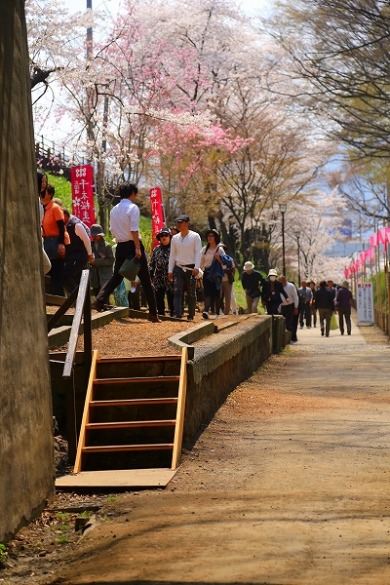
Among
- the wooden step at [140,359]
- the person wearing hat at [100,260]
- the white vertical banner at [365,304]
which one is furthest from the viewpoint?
the white vertical banner at [365,304]

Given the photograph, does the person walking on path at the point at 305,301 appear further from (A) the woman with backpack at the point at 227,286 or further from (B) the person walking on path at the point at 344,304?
(A) the woman with backpack at the point at 227,286

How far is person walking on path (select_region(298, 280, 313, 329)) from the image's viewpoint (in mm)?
40094

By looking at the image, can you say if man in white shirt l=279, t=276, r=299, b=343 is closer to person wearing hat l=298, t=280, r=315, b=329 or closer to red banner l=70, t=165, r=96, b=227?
red banner l=70, t=165, r=96, b=227

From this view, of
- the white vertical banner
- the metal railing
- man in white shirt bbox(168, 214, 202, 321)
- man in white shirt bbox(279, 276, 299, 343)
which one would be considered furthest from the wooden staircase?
the white vertical banner

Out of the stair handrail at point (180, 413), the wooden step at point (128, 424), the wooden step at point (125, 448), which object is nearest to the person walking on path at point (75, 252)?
the stair handrail at point (180, 413)

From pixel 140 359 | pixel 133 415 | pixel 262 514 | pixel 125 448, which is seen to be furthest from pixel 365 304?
pixel 262 514

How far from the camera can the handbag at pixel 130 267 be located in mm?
14228

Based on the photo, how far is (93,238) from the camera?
1761 centimetres

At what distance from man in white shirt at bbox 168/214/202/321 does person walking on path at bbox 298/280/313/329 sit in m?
23.8

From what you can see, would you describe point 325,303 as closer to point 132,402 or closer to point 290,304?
point 290,304

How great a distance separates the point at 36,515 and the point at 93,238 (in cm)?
1115

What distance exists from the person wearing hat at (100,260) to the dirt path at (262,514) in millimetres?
6450

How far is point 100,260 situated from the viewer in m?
17.4

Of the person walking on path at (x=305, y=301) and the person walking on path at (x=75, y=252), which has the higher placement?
the person walking on path at (x=75, y=252)
